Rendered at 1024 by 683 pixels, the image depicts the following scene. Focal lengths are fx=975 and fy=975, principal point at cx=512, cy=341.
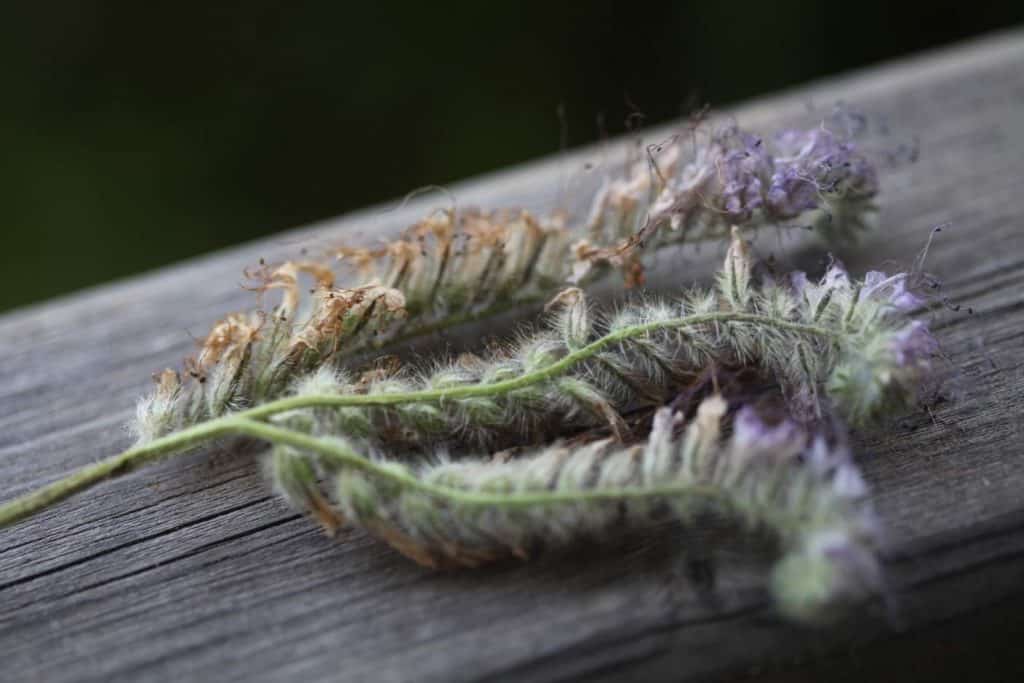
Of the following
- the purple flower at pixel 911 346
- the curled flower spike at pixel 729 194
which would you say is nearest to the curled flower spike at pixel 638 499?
the purple flower at pixel 911 346

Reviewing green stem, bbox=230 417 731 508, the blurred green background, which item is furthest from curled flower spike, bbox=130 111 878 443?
the blurred green background

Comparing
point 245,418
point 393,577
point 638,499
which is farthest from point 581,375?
point 245,418

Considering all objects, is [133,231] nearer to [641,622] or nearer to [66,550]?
[66,550]

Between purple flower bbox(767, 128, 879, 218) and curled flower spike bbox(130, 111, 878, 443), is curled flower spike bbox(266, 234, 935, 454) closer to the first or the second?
curled flower spike bbox(130, 111, 878, 443)

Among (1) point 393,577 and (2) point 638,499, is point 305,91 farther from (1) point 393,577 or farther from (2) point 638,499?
(2) point 638,499

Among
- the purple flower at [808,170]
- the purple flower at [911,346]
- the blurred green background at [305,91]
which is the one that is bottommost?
the purple flower at [911,346]

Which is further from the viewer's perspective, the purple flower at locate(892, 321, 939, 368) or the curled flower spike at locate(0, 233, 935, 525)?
the curled flower spike at locate(0, 233, 935, 525)

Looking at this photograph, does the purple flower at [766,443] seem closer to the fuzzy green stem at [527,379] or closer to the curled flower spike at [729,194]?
the fuzzy green stem at [527,379]

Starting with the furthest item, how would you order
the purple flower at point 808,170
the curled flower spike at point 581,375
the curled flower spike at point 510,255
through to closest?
the purple flower at point 808,170 → the curled flower spike at point 510,255 → the curled flower spike at point 581,375
